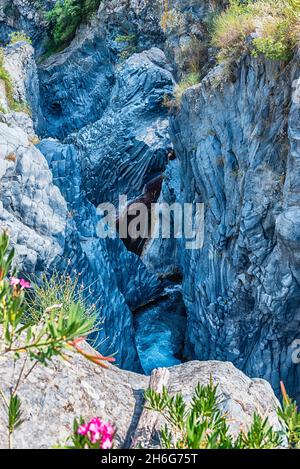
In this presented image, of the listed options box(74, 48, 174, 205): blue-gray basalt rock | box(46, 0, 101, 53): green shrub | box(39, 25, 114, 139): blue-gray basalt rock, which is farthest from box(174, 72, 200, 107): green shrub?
box(46, 0, 101, 53): green shrub

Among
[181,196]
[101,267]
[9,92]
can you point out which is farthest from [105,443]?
[9,92]

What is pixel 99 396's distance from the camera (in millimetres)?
3281

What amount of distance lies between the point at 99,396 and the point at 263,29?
545cm

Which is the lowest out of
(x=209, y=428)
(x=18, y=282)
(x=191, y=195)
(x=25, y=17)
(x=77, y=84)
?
(x=209, y=428)

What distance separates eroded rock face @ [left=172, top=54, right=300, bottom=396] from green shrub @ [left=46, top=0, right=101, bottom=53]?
1120cm

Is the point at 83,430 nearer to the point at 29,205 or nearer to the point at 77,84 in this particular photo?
the point at 29,205

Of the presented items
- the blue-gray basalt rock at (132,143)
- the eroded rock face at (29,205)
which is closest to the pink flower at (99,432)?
the eroded rock face at (29,205)

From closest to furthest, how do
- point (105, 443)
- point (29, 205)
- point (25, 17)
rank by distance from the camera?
1. point (105, 443)
2. point (29, 205)
3. point (25, 17)

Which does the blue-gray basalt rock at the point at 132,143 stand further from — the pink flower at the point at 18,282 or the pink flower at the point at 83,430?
the pink flower at the point at 83,430

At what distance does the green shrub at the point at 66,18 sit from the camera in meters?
16.8

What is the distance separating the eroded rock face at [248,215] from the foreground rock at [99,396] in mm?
2257
